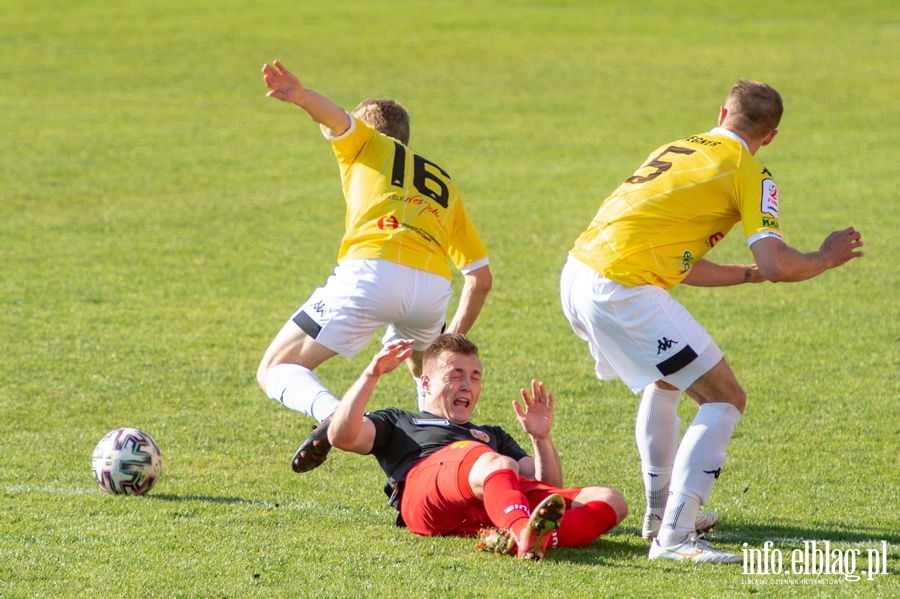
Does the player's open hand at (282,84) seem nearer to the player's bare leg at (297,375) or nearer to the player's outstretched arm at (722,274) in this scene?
the player's bare leg at (297,375)

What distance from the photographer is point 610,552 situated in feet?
19.2

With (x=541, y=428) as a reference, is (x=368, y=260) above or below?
above

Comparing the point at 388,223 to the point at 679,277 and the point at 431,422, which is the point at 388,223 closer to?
the point at 431,422

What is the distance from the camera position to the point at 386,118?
7.23 meters

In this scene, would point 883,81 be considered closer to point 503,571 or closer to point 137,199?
point 137,199

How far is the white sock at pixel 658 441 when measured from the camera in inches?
243

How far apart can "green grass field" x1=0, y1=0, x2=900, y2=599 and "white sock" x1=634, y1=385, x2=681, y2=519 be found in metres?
0.34

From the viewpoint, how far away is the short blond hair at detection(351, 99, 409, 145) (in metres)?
7.24

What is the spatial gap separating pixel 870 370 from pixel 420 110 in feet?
54.4

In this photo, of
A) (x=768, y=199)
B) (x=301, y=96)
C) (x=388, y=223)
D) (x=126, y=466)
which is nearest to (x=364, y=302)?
(x=388, y=223)

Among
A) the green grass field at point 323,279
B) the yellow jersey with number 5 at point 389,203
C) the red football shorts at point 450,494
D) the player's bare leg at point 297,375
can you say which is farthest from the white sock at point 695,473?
the yellow jersey with number 5 at point 389,203

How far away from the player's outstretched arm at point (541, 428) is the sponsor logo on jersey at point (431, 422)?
0.43 meters

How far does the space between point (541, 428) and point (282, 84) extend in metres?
2.35

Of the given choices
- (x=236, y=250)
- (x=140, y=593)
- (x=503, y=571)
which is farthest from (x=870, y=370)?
(x=236, y=250)
